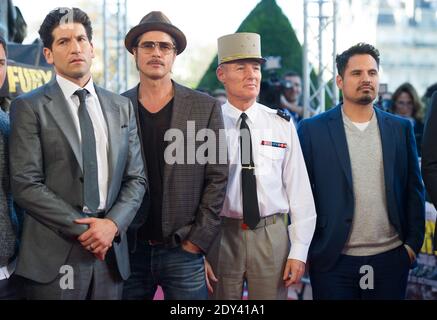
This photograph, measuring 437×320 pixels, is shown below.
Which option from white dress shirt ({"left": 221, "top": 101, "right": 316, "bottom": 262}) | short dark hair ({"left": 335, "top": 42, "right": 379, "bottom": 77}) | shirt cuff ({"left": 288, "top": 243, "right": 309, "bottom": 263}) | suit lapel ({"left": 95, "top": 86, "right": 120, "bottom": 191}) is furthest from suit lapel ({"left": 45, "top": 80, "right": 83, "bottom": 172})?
short dark hair ({"left": 335, "top": 42, "right": 379, "bottom": 77})

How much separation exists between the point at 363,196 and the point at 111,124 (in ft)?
4.13

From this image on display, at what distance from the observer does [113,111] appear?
254cm

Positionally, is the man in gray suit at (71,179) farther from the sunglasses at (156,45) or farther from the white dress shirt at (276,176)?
the white dress shirt at (276,176)

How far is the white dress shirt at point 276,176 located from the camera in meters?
2.85

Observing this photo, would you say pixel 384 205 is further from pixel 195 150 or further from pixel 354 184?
pixel 195 150

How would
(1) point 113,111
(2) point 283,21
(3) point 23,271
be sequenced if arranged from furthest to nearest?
1. (2) point 283,21
2. (1) point 113,111
3. (3) point 23,271

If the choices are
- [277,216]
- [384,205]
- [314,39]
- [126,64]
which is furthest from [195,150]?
[126,64]

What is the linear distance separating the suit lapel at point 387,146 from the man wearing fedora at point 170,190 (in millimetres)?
807

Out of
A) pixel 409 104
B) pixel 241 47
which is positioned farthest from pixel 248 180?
pixel 409 104

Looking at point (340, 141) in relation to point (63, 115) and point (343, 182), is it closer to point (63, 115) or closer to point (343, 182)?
point (343, 182)

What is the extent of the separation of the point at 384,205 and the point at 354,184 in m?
0.17

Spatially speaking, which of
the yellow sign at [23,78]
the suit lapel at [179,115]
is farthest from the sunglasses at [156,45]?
the yellow sign at [23,78]

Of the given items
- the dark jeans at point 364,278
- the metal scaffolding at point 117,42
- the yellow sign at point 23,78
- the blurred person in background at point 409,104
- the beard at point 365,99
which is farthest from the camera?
the metal scaffolding at point 117,42
